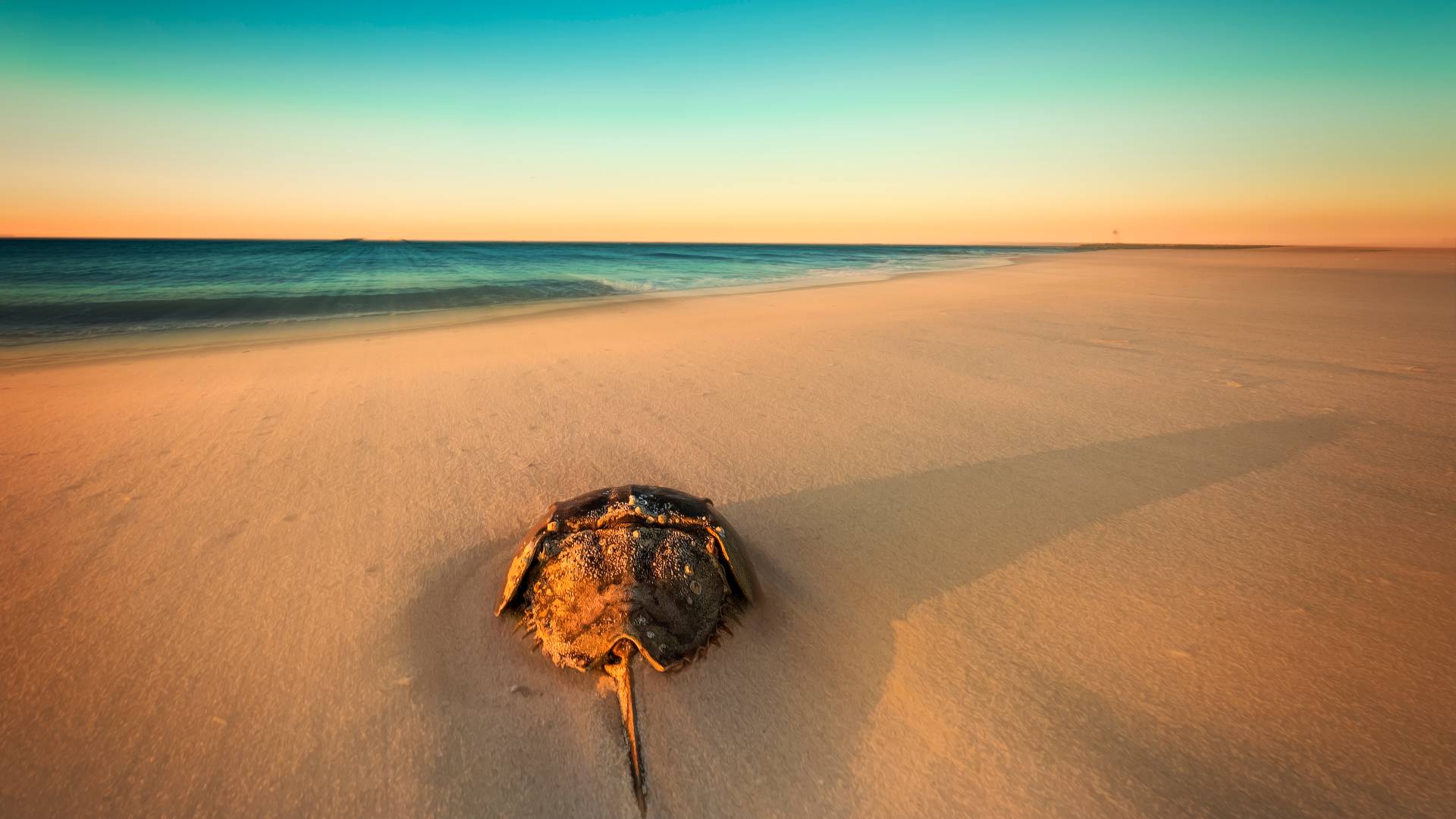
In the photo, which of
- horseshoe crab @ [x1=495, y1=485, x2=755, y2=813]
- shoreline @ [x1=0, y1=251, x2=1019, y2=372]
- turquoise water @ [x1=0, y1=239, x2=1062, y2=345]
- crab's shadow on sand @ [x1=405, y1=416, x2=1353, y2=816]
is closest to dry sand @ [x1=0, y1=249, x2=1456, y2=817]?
crab's shadow on sand @ [x1=405, y1=416, x2=1353, y2=816]

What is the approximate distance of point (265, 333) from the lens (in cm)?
830

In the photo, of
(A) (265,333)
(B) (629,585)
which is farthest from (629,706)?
(A) (265,333)

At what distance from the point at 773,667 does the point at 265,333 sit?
9.90m

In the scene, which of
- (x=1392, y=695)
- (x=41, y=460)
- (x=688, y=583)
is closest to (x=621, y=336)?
(x=41, y=460)

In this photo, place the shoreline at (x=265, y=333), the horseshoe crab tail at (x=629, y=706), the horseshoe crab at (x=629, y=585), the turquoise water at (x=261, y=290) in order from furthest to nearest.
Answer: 1. the turquoise water at (x=261, y=290)
2. the shoreline at (x=265, y=333)
3. the horseshoe crab at (x=629, y=585)
4. the horseshoe crab tail at (x=629, y=706)

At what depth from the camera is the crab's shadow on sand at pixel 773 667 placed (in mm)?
1647

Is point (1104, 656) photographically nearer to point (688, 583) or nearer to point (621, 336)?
point (688, 583)

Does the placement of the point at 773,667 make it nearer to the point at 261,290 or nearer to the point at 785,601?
the point at 785,601

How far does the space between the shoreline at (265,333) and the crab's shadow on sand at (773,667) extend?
7.48 metres

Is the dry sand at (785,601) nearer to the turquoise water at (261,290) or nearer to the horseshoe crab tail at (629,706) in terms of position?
the horseshoe crab tail at (629,706)

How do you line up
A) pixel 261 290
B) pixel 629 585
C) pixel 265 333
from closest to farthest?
1. pixel 629 585
2. pixel 265 333
3. pixel 261 290

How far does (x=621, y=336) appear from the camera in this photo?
7.79 metres

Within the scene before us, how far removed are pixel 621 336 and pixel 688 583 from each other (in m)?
6.26

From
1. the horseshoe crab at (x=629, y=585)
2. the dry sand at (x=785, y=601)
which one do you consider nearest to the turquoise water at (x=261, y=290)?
the dry sand at (x=785, y=601)
